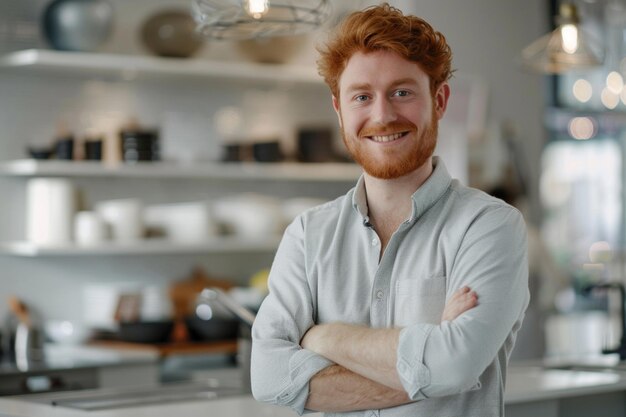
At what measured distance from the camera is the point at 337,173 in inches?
243

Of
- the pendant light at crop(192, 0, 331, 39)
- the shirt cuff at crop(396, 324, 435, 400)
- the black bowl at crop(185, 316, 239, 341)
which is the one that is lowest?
the black bowl at crop(185, 316, 239, 341)

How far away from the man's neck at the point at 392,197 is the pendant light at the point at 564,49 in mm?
1960

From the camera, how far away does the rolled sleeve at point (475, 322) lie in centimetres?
215

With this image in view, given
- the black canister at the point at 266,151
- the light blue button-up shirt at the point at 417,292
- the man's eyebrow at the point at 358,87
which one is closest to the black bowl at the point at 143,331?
the black canister at the point at 266,151

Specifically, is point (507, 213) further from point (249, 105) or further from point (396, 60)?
point (249, 105)

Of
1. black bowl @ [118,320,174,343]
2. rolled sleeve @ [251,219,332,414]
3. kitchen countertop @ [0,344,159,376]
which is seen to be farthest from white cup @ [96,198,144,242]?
rolled sleeve @ [251,219,332,414]

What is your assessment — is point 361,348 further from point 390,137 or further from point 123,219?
point 123,219

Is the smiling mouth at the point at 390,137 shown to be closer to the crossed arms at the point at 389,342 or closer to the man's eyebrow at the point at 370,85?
the man's eyebrow at the point at 370,85

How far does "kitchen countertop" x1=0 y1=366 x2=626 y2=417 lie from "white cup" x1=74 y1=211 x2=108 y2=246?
1.86 m

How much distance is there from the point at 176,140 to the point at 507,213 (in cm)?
383

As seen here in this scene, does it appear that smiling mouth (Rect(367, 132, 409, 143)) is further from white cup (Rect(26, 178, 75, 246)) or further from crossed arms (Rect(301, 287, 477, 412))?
white cup (Rect(26, 178, 75, 246))

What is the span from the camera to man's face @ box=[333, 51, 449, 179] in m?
2.33

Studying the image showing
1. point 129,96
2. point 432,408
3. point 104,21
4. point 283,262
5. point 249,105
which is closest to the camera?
point 432,408

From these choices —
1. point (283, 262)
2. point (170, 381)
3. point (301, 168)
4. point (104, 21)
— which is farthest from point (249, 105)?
point (283, 262)
